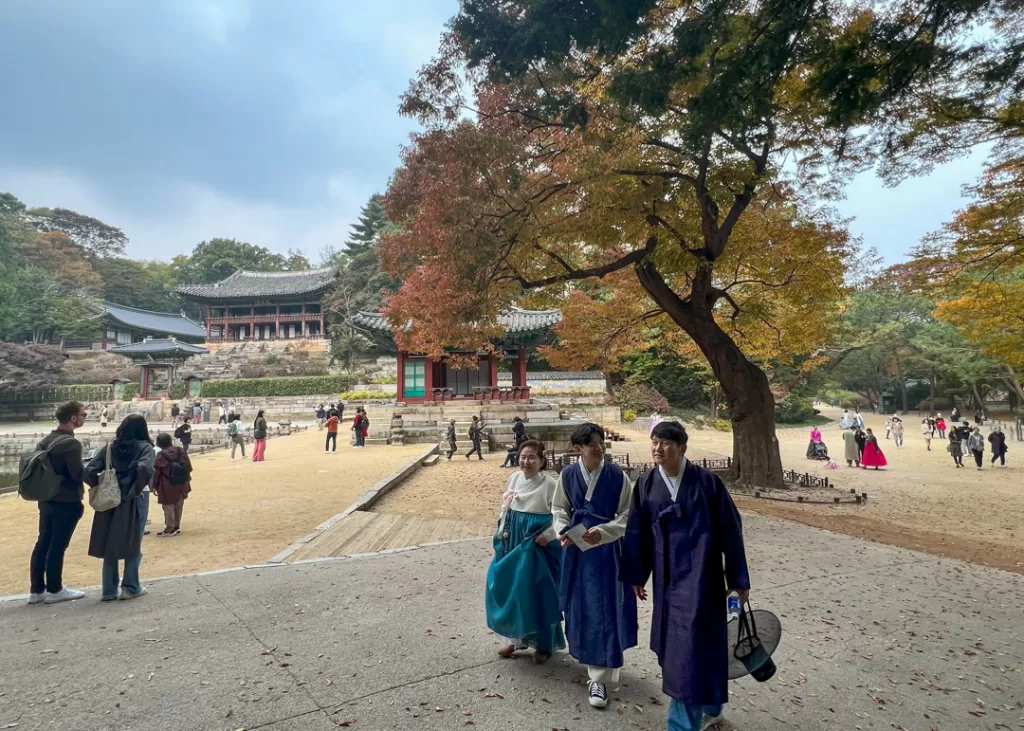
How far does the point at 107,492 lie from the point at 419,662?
9.46 ft

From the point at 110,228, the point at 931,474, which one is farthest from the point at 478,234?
the point at 110,228

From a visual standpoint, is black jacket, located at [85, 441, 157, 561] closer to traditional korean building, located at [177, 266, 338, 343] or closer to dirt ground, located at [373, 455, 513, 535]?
dirt ground, located at [373, 455, 513, 535]

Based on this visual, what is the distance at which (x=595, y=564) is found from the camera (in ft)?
8.89

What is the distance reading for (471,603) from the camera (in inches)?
155

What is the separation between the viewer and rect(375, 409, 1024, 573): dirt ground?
664 cm

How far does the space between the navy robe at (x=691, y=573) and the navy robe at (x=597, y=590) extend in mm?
161

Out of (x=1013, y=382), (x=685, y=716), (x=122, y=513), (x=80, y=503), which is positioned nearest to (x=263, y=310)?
(x=80, y=503)

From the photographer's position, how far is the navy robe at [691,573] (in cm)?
225

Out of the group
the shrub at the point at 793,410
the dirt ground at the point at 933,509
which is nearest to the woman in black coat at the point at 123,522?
the dirt ground at the point at 933,509

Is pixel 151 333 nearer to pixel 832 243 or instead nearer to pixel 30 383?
pixel 30 383

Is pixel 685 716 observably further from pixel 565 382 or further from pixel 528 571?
pixel 565 382

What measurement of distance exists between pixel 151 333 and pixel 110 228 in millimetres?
22718

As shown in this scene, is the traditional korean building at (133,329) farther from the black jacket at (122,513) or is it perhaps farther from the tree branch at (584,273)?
the black jacket at (122,513)

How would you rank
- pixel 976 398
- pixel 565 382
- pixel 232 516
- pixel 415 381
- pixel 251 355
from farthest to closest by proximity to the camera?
pixel 251 355 < pixel 976 398 < pixel 565 382 < pixel 415 381 < pixel 232 516
